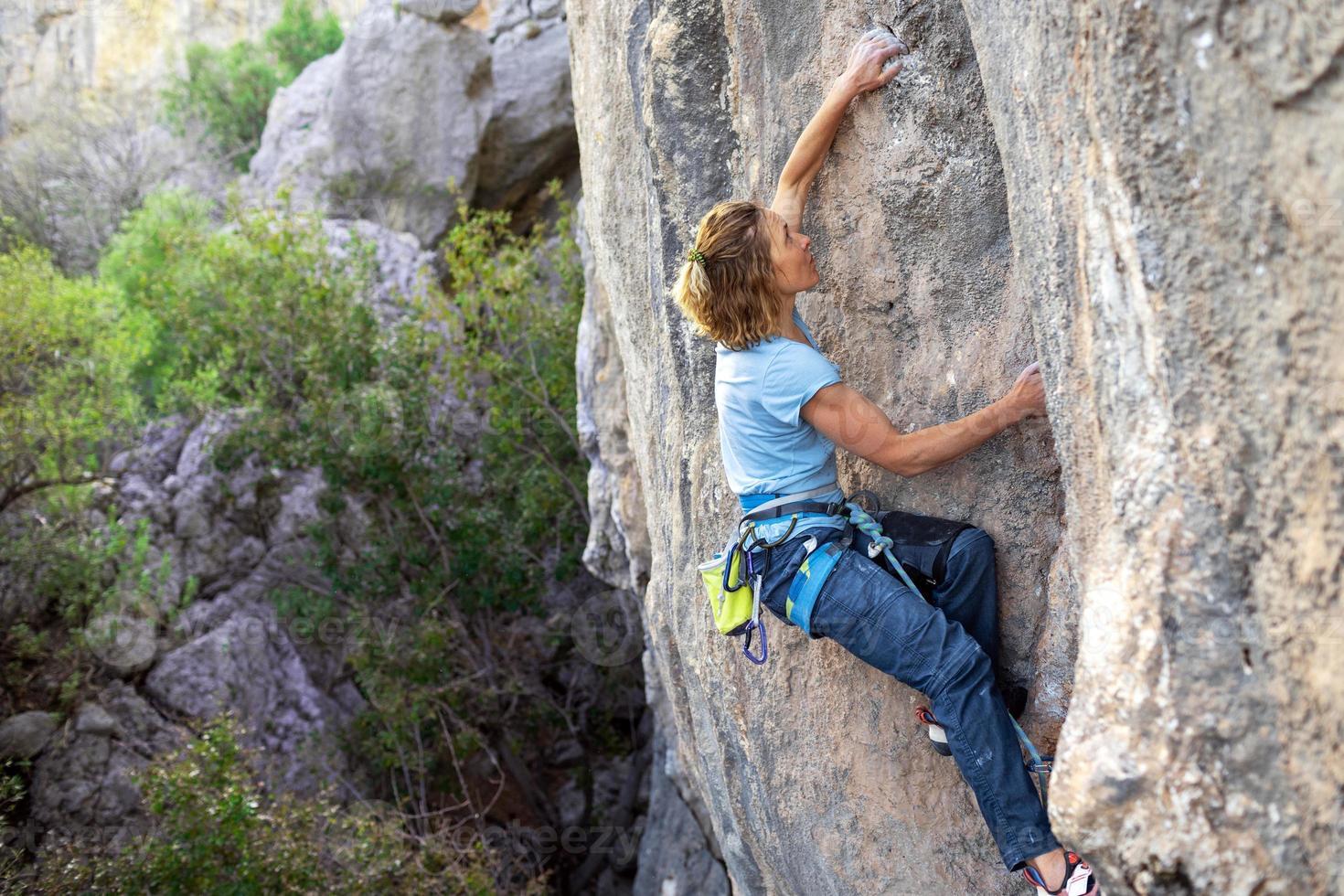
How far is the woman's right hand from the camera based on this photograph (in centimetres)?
281

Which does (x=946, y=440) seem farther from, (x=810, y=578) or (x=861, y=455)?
(x=810, y=578)

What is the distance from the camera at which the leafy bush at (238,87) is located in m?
18.1

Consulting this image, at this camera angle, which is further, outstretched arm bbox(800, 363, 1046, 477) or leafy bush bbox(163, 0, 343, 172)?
leafy bush bbox(163, 0, 343, 172)

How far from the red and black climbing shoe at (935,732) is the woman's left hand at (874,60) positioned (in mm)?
1813

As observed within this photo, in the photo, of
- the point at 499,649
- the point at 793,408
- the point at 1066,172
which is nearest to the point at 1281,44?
the point at 1066,172

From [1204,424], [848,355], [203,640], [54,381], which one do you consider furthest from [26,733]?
[1204,424]

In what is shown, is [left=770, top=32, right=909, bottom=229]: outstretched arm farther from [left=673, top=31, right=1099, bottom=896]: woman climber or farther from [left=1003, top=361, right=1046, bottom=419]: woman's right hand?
[left=1003, top=361, right=1046, bottom=419]: woman's right hand

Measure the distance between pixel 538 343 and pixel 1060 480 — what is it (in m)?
7.67

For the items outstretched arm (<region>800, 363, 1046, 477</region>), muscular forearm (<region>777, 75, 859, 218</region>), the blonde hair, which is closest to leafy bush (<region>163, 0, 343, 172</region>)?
muscular forearm (<region>777, 75, 859, 218</region>)

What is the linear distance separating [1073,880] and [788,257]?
175 cm

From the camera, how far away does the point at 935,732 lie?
311 cm

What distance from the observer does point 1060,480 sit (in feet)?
9.79

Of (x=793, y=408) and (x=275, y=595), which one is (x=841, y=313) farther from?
(x=275, y=595)

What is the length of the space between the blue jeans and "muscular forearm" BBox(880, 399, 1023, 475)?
0.28 metres
